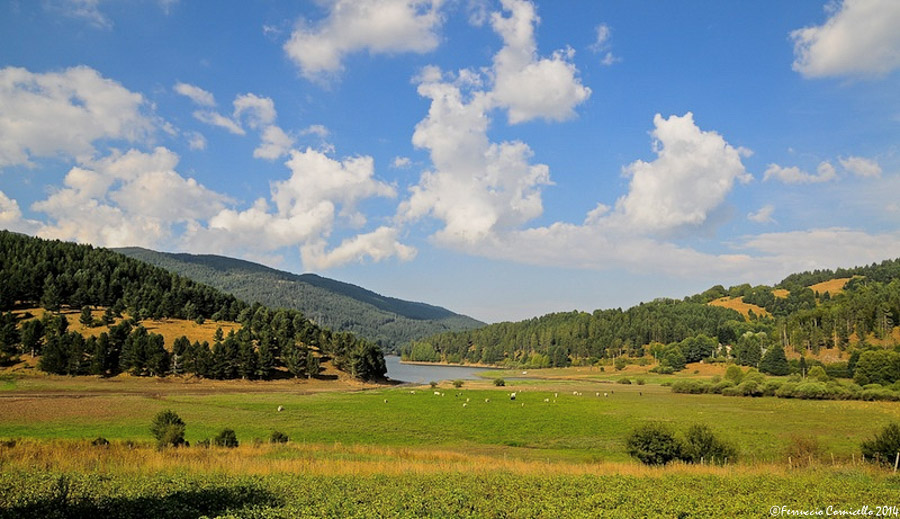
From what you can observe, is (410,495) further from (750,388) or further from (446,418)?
(750,388)

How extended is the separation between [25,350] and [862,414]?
490ft

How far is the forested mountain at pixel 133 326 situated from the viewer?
10131cm

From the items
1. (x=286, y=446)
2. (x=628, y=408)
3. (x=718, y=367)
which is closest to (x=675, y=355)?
(x=718, y=367)

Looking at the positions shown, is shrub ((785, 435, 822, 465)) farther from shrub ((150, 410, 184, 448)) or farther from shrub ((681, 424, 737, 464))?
shrub ((150, 410, 184, 448))

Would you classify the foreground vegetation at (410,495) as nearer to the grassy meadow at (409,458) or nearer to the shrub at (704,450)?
the grassy meadow at (409,458)

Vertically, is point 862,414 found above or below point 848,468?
below

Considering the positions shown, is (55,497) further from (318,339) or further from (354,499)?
(318,339)

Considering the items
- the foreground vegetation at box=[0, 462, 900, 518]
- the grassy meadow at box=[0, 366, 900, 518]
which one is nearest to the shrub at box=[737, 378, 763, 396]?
the grassy meadow at box=[0, 366, 900, 518]

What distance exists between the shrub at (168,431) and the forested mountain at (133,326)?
7769 cm

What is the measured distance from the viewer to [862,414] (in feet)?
228

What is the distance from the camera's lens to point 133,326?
125 meters

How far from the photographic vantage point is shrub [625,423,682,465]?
108ft

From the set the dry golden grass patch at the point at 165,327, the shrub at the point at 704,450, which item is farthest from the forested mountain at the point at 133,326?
the shrub at the point at 704,450

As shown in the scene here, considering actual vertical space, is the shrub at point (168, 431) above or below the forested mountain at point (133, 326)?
below
